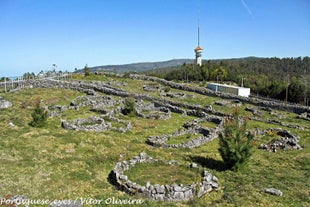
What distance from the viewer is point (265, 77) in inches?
4151

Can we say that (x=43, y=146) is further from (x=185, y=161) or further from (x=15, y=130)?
(x=185, y=161)

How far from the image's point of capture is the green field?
14547 millimetres

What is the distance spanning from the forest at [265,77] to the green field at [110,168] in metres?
41.0

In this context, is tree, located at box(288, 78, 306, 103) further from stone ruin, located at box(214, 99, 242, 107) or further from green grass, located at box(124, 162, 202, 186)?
green grass, located at box(124, 162, 202, 186)

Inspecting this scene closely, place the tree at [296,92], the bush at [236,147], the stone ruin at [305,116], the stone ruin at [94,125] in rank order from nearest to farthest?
1. the bush at [236,147]
2. the stone ruin at [94,125]
3. the stone ruin at [305,116]
4. the tree at [296,92]

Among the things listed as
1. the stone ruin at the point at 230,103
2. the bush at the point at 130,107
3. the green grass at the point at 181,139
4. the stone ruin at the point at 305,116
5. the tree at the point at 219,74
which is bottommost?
the stone ruin at the point at 305,116

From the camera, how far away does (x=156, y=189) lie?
14398 mm

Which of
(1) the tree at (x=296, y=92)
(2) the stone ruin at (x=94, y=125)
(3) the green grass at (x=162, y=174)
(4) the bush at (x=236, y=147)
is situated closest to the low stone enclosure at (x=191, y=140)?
(2) the stone ruin at (x=94, y=125)

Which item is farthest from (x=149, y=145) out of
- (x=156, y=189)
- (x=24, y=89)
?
(x=24, y=89)

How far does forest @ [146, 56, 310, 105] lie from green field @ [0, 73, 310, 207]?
41.0 meters

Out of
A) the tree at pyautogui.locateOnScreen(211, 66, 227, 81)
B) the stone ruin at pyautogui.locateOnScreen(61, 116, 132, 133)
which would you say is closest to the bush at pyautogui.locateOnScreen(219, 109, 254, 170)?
the stone ruin at pyautogui.locateOnScreen(61, 116, 132, 133)

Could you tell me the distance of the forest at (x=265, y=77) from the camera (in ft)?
215

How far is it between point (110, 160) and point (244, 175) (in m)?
9.03

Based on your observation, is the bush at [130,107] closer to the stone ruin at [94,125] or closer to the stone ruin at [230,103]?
the stone ruin at [94,125]
